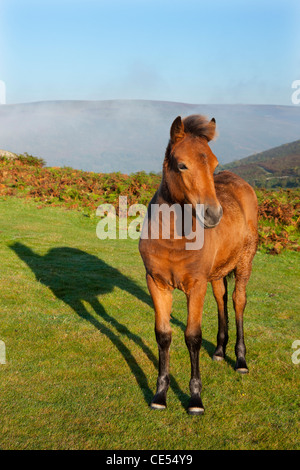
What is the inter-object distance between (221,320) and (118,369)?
1933 millimetres

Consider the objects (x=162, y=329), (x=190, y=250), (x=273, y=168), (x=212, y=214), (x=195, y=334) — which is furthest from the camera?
(x=273, y=168)

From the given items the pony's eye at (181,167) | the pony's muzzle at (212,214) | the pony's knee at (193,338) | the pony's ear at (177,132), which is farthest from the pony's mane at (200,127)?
the pony's knee at (193,338)

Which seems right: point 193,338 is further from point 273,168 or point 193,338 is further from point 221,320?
point 273,168

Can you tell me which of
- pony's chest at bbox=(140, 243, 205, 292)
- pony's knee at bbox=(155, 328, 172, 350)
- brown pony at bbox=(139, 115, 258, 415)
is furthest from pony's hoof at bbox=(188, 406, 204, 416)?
pony's chest at bbox=(140, 243, 205, 292)

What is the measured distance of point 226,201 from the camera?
6230 millimetres

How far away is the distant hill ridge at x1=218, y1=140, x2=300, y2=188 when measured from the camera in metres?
58.6

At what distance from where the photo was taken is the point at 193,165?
412cm

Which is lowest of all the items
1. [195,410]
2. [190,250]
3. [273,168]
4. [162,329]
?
[195,410]

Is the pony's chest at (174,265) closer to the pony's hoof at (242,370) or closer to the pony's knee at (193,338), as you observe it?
the pony's knee at (193,338)

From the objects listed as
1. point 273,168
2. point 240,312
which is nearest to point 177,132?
point 240,312

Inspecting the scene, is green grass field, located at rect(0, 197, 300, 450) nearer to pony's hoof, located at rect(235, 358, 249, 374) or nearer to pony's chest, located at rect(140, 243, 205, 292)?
pony's hoof, located at rect(235, 358, 249, 374)

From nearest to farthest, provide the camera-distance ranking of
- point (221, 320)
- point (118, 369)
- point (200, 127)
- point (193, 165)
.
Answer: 1. point (193, 165)
2. point (200, 127)
3. point (118, 369)
4. point (221, 320)
